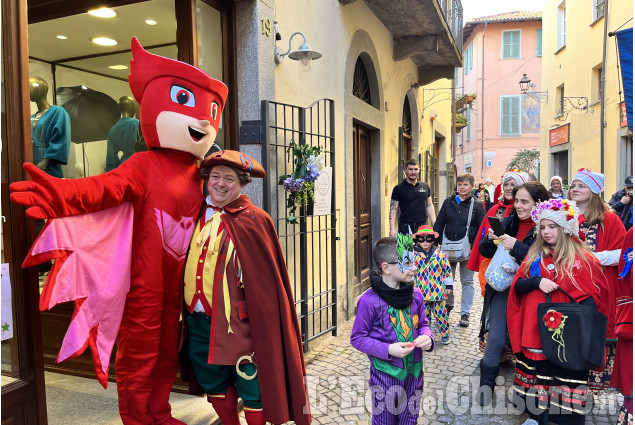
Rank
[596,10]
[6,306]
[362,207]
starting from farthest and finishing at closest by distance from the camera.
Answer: [596,10], [362,207], [6,306]

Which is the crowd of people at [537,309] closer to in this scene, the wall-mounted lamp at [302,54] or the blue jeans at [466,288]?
the blue jeans at [466,288]

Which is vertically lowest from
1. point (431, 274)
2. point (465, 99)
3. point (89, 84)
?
point (431, 274)

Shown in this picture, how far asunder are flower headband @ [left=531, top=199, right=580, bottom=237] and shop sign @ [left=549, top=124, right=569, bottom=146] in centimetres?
1535

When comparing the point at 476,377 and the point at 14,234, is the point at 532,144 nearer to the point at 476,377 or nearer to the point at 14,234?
the point at 476,377

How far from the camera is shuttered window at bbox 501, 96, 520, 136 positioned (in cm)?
2827

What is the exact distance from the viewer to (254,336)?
2596 mm

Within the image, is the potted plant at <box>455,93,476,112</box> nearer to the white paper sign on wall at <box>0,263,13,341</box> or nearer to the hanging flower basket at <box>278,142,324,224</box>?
the hanging flower basket at <box>278,142,324,224</box>

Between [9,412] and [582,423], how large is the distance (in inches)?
131

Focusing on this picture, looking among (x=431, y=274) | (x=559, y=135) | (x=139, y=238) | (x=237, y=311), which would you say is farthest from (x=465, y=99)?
(x=139, y=238)

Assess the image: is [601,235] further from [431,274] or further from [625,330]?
[431,274]

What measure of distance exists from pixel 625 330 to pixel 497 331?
39.8 inches

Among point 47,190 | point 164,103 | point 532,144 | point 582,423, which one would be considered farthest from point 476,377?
point 532,144

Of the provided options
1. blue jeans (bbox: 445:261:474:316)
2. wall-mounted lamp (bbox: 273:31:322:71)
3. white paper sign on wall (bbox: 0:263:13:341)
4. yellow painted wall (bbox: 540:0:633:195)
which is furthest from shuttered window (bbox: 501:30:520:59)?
white paper sign on wall (bbox: 0:263:13:341)

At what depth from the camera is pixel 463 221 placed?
565 centimetres
